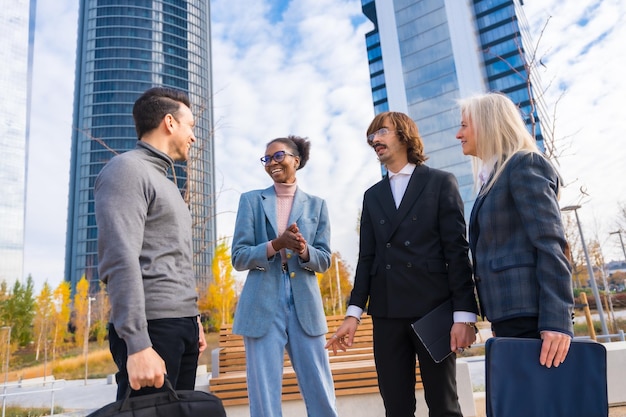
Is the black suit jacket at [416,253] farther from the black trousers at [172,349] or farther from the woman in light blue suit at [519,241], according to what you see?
the black trousers at [172,349]

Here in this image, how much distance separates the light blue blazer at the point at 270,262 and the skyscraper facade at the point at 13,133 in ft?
265

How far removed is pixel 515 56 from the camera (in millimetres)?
53125

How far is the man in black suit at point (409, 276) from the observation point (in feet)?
6.41

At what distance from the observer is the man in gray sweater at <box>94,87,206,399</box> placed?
1.42 metres

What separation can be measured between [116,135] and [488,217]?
85131mm

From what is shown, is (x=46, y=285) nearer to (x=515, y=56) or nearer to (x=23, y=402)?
(x=23, y=402)

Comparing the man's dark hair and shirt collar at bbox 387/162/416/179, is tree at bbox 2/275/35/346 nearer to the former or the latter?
the man's dark hair

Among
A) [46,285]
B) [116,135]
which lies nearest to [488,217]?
[46,285]

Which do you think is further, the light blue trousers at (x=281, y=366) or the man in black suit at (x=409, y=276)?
the light blue trousers at (x=281, y=366)

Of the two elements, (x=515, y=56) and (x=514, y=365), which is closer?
(x=514, y=365)

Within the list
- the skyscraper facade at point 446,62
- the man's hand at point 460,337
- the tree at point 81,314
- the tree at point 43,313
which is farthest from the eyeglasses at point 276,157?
the skyscraper facade at point 446,62

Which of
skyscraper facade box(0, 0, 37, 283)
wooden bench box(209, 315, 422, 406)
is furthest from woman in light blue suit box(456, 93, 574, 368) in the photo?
skyscraper facade box(0, 0, 37, 283)

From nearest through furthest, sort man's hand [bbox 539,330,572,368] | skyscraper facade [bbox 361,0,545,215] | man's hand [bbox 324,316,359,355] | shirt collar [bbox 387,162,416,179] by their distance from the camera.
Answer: man's hand [bbox 539,330,572,368]
man's hand [bbox 324,316,359,355]
shirt collar [bbox 387,162,416,179]
skyscraper facade [bbox 361,0,545,215]

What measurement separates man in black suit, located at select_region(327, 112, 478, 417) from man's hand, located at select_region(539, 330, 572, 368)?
18.9 inches
